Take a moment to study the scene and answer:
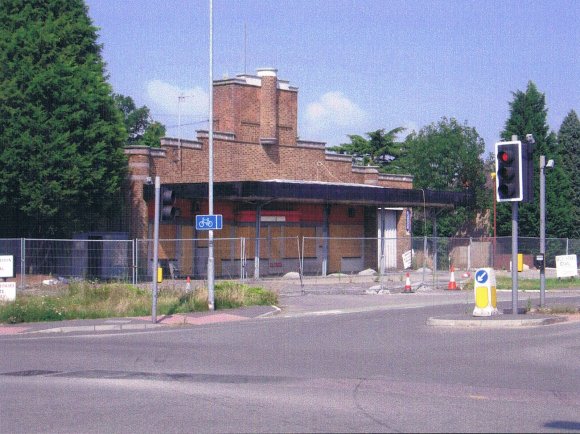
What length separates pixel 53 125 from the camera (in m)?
36.1

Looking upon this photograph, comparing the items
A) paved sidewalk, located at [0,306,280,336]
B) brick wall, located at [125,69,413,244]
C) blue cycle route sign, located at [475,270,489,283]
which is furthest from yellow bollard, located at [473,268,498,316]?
brick wall, located at [125,69,413,244]

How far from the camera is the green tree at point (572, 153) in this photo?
210ft

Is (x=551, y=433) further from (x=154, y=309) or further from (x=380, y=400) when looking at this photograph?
(x=154, y=309)

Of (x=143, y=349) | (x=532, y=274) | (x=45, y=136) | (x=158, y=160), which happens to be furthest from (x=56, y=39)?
(x=532, y=274)

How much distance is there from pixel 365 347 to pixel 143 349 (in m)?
4.34

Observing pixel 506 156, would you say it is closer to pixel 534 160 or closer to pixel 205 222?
pixel 205 222

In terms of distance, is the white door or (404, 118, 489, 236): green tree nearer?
the white door

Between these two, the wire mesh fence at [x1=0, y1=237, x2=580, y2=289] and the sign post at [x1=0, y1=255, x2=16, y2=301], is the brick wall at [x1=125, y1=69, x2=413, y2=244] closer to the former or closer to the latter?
the wire mesh fence at [x1=0, y1=237, x2=580, y2=289]

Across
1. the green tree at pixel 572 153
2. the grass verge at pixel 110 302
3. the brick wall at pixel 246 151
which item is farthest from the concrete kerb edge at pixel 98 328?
the green tree at pixel 572 153

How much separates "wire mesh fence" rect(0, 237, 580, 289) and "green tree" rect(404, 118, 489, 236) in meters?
11.3

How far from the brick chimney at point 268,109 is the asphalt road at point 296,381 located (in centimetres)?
2645

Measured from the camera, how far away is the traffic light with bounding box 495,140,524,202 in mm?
20703

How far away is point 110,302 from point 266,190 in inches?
623

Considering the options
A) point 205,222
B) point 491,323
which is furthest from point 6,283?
point 491,323
